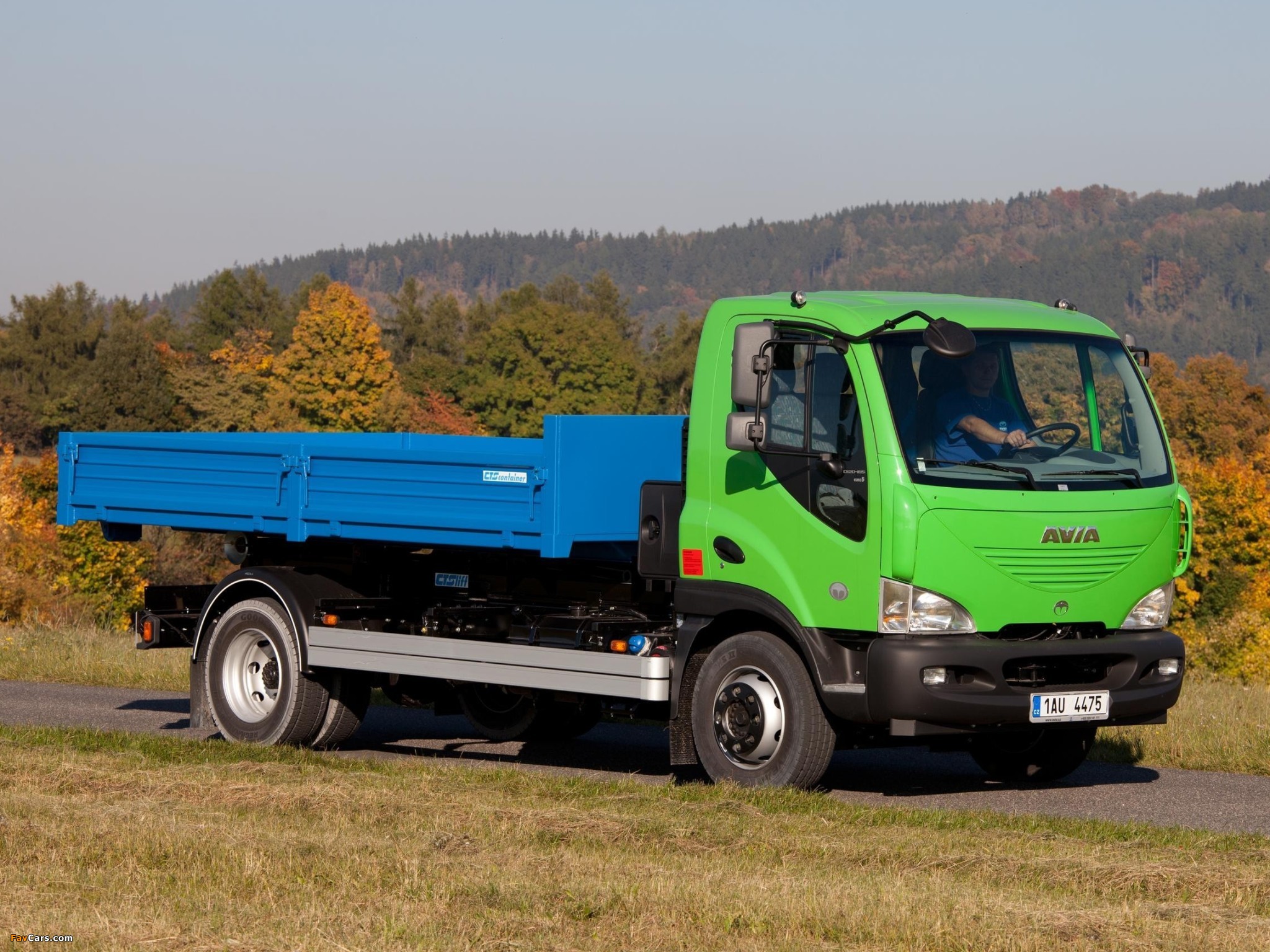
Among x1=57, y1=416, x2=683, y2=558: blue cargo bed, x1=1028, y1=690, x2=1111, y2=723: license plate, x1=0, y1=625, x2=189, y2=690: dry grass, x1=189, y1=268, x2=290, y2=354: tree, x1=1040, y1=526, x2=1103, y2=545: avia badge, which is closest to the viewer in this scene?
x1=1040, y1=526, x2=1103, y2=545: avia badge

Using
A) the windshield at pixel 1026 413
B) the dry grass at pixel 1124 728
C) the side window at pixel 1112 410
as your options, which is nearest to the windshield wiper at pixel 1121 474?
the windshield at pixel 1026 413

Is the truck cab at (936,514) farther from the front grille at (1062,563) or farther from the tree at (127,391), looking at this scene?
the tree at (127,391)

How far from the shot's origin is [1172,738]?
39.9ft

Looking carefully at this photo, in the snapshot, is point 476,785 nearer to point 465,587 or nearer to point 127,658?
point 465,587

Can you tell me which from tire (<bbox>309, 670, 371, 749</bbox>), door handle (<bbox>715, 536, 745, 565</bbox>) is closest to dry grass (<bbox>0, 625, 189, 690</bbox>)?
tire (<bbox>309, 670, 371, 749</bbox>)

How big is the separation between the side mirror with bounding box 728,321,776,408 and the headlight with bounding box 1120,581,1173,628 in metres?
2.24

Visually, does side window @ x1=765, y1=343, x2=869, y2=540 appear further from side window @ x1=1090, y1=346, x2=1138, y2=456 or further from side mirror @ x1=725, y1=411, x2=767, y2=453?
side window @ x1=1090, y1=346, x2=1138, y2=456

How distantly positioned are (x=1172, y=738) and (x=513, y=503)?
482 cm

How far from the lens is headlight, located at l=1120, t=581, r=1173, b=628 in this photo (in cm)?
977

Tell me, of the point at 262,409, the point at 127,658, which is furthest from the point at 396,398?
the point at 127,658

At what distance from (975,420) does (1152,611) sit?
1447 millimetres

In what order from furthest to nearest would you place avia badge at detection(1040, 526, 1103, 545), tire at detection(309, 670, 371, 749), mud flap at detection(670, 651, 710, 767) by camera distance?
tire at detection(309, 670, 371, 749) < mud flap at detection(670, 651, 710, 767) < avia badge at detection(1040, 526, 1103, 545)

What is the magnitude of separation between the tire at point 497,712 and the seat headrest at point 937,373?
13.9 ft

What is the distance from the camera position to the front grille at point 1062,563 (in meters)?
9.25
